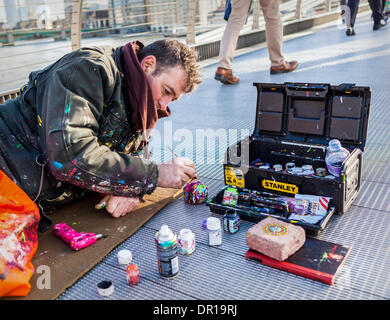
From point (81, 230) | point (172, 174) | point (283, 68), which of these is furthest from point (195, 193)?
point (283, 68)

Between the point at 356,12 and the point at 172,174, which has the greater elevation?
the point at 356,12

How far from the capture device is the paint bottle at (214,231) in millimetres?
1716

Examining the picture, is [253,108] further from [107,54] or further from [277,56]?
[107,54]

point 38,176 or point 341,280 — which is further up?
point 38,176

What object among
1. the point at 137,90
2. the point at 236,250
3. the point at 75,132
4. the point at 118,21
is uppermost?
the point at 118,21

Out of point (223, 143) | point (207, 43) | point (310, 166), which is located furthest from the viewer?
point (207, 43)

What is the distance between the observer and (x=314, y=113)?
7.39 ft

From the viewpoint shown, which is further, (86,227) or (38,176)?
(86,227)

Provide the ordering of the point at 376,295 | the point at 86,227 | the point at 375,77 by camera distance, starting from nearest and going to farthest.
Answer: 1. the point at 376,295
2. the point at 86,227
3. the point at 375,77

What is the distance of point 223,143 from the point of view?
3.01 meters

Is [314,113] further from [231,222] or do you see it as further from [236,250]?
[236,250]

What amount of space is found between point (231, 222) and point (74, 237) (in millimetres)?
727

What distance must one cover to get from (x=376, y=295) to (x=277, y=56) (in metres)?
3.78

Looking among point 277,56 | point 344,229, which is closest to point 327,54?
point 277,56
